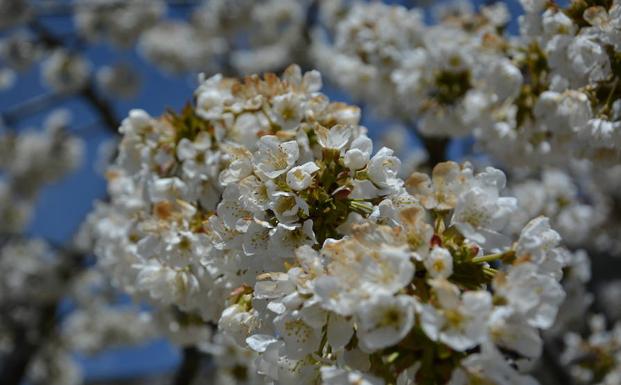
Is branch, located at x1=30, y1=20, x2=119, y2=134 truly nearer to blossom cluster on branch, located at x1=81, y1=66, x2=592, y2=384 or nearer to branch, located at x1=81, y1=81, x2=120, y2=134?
branch, located at x1=81, y1=81, x2=120, y2=134

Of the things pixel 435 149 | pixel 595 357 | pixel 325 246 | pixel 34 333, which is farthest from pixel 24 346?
pixel 325 246

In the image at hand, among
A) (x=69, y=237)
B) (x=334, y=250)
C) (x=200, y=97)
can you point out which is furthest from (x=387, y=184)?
(x=69, y=237)

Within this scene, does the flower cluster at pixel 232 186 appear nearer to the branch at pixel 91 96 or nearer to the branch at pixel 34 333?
the branch at pixel 34 333

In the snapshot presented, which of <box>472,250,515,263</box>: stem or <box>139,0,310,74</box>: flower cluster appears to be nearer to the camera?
<box>472,250,515,263</box>: stem

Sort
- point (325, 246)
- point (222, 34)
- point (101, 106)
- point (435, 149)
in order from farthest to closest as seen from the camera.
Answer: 1. point (222, 34)
2. point (101, 106)
3. point (435, 149)
4. point (325, 246)

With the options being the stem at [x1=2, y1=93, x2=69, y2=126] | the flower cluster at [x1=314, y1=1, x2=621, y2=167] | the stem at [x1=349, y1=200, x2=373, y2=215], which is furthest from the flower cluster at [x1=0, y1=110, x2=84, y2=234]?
the stem at [x1=349, y1=200, x2=373, y2=215]

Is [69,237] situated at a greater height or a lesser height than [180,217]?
lesser

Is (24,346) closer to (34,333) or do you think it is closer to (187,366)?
(34,333)

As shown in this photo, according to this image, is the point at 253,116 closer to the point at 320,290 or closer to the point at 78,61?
the point at 320,290

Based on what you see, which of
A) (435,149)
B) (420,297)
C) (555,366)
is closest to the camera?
(420,297)
